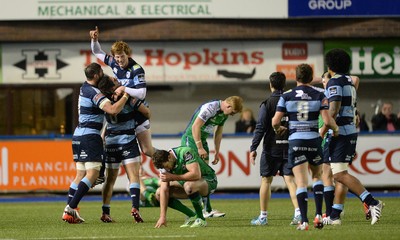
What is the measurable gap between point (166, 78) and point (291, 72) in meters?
3.08

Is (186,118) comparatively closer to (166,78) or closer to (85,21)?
(166,78)

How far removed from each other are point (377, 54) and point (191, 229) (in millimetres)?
16182

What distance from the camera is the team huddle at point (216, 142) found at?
46.1 ft

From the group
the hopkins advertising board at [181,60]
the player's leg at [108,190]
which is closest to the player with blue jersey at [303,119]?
the player's leg at [108,190]

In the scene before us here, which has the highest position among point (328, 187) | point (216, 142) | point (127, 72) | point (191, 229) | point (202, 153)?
point (127, 72)

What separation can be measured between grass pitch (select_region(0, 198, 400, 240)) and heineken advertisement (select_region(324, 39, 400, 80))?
8423 millimetres

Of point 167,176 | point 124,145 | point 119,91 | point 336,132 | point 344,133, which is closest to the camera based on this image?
point 336,132

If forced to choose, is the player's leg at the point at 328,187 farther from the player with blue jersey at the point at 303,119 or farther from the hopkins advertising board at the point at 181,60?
the hopkins advertising board at the point at 181,60

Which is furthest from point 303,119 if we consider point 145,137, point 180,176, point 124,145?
point 145,137

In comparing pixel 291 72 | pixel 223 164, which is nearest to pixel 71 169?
pixel 223 164

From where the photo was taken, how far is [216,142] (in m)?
17.6

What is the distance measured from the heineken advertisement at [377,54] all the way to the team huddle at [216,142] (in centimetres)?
1256

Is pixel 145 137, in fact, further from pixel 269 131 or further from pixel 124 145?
pixel 269 131

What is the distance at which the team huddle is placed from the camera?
1404 cm
